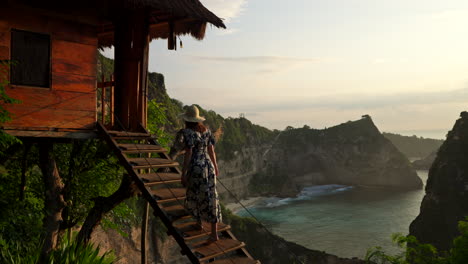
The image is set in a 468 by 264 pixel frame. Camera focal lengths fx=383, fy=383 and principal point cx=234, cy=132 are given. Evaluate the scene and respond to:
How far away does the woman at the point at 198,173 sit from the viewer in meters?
6.87

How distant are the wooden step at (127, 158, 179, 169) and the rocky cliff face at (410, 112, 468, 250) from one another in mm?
49110

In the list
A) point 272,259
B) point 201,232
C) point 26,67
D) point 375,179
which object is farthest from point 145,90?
point 375,179

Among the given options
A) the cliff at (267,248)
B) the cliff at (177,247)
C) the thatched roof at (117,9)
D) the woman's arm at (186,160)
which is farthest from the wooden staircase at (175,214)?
the cliff at (267,248)

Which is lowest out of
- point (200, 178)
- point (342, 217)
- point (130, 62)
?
point (342, 217)

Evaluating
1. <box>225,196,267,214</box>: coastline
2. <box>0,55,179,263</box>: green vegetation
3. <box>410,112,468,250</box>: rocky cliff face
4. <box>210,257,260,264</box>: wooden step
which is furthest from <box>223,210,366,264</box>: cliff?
<box>225,196,267,214</box>: coastline

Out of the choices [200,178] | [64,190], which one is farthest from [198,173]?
[64,190]

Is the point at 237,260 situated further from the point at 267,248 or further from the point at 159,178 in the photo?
the point at 267,248

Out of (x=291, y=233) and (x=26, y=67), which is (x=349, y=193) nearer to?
(x=291, y=233)

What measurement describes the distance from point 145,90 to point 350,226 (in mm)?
75917

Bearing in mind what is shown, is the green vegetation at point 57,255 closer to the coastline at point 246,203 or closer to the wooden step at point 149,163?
the wooden step at point 149,163

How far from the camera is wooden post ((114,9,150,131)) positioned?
32.7 feet

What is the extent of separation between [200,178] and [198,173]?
0.32 feet

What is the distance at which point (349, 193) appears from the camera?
383ft

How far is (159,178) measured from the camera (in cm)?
838
